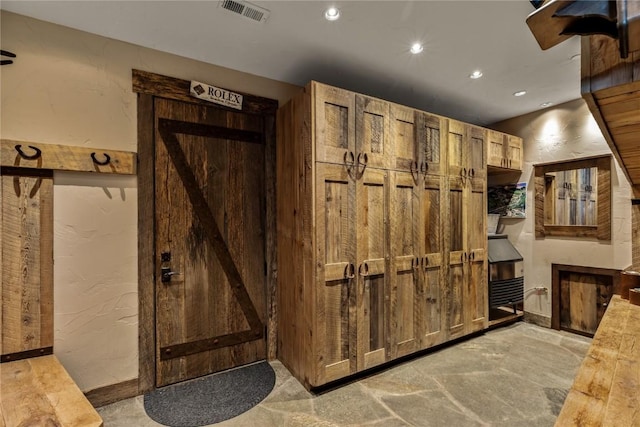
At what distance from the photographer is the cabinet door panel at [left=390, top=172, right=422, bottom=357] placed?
9.00ft

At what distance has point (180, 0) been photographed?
1.85 metres

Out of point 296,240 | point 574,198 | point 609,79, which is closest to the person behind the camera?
point 609,79

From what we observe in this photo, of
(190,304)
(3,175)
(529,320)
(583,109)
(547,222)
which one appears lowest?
(529,320)

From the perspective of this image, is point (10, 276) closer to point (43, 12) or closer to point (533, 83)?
point (43, 12)

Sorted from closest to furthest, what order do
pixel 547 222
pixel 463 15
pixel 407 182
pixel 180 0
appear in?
pixel 180 0, pixel 463 15, pixel 407 182, pixel 547 222

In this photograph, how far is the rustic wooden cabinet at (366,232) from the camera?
2363mm

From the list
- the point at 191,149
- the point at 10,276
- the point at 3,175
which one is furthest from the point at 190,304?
the point at 3,175

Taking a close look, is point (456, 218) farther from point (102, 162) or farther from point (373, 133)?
point (102, 162)

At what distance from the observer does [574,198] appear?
3584 mm

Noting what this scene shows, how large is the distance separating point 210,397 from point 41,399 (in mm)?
Result: 1089

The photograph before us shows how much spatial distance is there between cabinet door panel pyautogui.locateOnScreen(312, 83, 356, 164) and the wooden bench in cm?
195

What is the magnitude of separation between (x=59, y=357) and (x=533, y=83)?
4688 millimetres

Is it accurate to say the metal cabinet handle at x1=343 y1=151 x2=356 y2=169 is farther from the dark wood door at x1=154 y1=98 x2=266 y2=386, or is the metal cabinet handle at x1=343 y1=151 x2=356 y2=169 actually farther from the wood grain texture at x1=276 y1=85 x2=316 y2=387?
the dark wood door at x1=154 y1=98 x2=266 y2=386

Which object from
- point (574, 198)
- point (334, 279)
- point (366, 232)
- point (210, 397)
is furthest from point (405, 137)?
point (210, 397)
